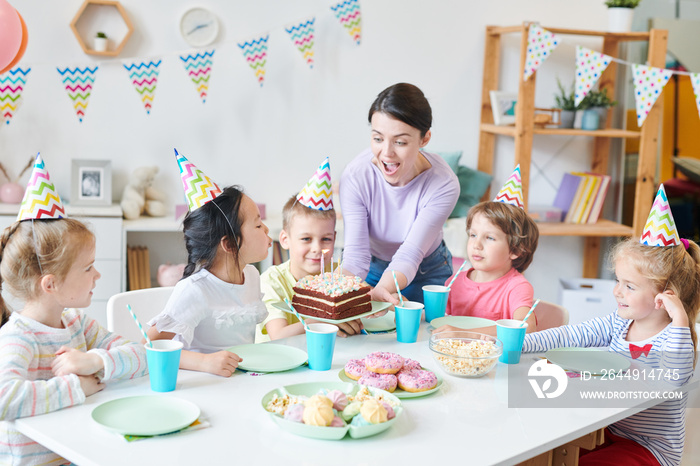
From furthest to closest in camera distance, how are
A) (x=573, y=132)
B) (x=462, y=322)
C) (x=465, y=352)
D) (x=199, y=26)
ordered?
(x=573, y=132) → (x=199, y=26) → (x=462, y=322) → (x=465, y=352)

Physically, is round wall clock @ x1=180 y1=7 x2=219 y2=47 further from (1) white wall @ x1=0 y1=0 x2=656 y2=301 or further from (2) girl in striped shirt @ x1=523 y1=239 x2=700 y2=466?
(2) girl in striped shirt @ x1=523 y1=239 x2=700 y2=466

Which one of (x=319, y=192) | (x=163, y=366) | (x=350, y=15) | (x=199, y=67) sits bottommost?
(x=163, y=366)

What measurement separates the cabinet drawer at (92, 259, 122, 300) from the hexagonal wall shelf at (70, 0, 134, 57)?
107 centimetres

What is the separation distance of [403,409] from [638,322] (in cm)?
82

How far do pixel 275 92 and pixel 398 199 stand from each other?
183 centimetres

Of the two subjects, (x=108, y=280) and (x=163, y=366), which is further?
(x=108, y=280)

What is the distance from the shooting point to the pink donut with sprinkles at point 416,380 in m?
1.48

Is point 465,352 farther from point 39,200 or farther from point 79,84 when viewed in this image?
point 79,84

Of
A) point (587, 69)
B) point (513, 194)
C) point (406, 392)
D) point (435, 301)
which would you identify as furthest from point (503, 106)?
point (406, 392)

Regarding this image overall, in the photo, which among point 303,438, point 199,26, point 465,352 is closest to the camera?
point 303,438

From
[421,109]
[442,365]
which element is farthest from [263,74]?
[442,365]

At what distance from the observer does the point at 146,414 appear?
1.33 meters

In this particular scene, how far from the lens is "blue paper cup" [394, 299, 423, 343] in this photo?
1.86m

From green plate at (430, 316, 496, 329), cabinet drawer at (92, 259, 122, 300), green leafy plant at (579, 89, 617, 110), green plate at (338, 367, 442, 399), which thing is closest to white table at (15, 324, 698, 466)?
green plate at (338, 367, 442, 399)
